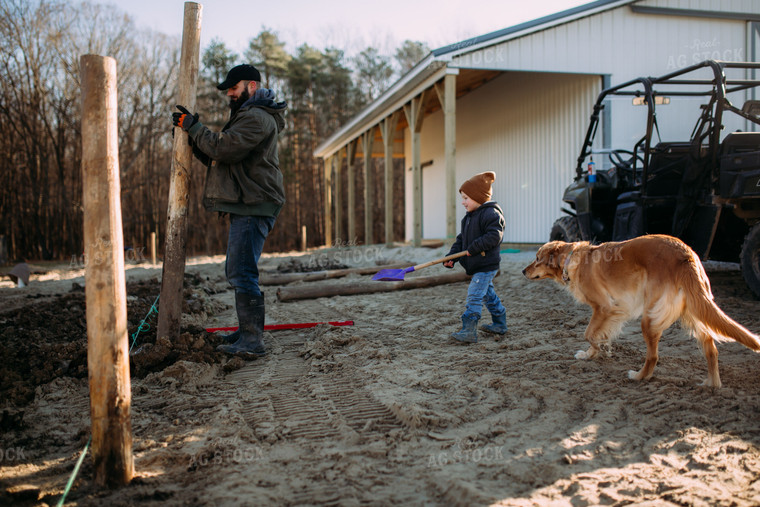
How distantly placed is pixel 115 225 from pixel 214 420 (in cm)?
139

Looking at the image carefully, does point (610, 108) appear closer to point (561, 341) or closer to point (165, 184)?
point (561, 341)

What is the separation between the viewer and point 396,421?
10.5 ft

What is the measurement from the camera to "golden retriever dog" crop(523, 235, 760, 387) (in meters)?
3.37

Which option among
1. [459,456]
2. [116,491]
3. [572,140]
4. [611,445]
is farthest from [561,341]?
[572,140]

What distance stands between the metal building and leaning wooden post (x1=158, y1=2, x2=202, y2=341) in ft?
22.1

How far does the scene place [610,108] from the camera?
11.8m

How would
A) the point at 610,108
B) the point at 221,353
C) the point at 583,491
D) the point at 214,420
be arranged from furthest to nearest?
the point at 610,108
the point at 221,353
the point at 214,420
the point at 583,491

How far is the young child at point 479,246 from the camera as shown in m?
5.03

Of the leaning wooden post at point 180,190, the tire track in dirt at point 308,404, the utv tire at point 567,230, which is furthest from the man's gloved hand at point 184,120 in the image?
the utv tire at point 567,230

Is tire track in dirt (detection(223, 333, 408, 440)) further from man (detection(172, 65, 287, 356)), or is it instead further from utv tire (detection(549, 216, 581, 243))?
utv tire (detection(549, 216, 581, 243))

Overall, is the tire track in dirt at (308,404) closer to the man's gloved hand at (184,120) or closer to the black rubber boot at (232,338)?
the black rubber boot at (232,338)

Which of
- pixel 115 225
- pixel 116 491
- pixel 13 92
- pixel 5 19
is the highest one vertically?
pixel 5 19

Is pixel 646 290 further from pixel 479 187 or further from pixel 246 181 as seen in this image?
pixel 246 181

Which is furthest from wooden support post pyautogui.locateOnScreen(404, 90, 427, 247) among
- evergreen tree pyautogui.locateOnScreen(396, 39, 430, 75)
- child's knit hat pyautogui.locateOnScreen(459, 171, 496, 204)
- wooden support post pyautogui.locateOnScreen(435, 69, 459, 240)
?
evergreen tree pyautogui.locateOnScreen(396, 39, 430, 75)
